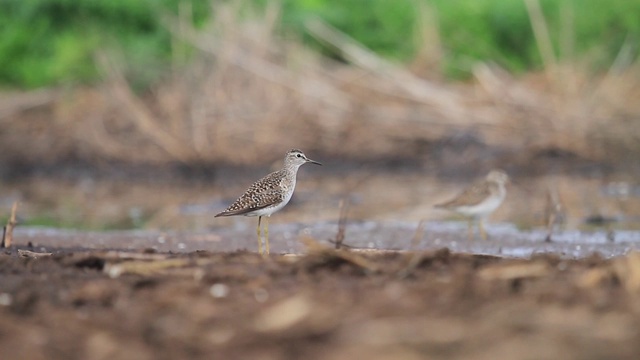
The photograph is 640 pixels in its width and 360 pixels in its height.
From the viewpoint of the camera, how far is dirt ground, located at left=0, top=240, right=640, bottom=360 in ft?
15.0

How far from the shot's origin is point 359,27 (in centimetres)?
2811

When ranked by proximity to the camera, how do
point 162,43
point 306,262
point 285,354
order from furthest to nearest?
1. point 162,43
2. point 306,262
3. point 285,354

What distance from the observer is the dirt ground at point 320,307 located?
4578 mm

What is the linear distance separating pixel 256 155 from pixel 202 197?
3.44 meters

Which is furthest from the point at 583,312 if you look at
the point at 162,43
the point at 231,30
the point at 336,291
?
the point at 162,43

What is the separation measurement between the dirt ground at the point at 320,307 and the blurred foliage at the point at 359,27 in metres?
18.5

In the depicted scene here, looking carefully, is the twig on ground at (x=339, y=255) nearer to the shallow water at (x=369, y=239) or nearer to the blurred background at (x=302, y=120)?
the shallow water at (x=369, y=239)

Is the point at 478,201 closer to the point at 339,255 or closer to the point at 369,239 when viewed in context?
the point at 369,239

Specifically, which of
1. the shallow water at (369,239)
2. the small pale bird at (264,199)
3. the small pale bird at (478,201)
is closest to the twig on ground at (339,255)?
the small pale bird at (264,199)

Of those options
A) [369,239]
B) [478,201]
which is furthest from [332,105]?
[369,239]

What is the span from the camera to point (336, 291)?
5789mm

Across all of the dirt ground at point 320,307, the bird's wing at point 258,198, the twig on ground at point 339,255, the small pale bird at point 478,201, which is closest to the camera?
the dirt ground at point 320,307

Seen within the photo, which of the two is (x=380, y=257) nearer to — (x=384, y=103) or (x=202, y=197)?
(x=202, y=197)

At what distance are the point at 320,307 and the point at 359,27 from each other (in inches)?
916
